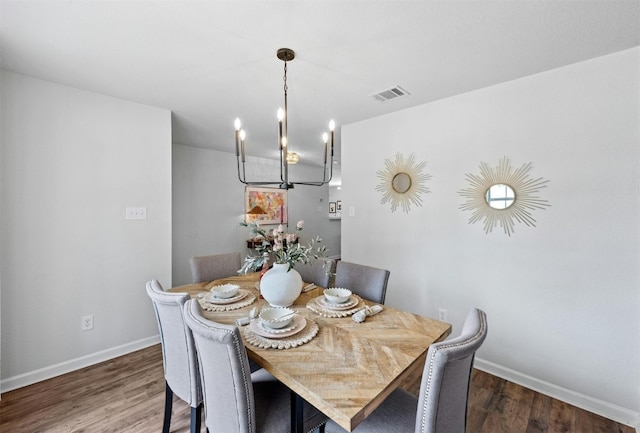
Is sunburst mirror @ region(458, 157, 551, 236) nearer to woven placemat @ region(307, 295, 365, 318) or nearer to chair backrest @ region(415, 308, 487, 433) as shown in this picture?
Answer: woven placemat @ region(307, 295, 365, 318)

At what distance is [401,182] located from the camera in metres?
2.86

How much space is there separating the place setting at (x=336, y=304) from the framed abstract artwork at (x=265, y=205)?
356 cm

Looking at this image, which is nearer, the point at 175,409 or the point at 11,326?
the point at 175,409

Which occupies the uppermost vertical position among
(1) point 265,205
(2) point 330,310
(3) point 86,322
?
(1) point 265,205

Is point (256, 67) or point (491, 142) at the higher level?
point (256, 67)

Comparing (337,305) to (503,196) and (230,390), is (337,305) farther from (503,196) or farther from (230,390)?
(503,196)

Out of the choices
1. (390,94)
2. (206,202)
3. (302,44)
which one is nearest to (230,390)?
(302,44)

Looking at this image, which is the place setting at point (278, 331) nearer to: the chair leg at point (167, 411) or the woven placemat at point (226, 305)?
the woven placemat at point (226, 305)

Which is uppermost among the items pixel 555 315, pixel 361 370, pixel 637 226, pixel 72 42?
pixel 72 42

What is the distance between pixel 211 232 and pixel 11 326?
2.74 metres

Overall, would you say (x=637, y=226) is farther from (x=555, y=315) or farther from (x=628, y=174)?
(x=555, y=315)

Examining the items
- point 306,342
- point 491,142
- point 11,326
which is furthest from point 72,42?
point 491,142

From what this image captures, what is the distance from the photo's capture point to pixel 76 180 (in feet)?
7.59

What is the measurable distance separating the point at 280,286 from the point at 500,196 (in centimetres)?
193
